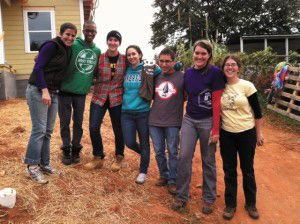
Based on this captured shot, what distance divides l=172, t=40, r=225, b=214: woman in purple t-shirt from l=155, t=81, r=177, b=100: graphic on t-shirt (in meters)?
0.16

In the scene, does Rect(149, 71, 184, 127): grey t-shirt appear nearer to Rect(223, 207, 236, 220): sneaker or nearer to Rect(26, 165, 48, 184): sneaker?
Rect(223, 207, 236, 220): sneaker

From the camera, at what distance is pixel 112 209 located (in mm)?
3473

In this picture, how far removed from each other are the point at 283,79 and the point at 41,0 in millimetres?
8384

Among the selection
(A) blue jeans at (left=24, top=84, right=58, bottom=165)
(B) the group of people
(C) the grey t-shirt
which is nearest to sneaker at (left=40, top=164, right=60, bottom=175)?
(B) the group of people

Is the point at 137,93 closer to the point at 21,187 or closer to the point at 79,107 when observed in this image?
the point at 79,107

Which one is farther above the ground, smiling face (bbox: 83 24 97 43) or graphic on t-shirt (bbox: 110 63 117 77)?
smiling face (bbox: 83 24 97 43)

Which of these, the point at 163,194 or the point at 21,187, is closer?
the point at 21,187

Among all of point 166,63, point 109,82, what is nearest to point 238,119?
point 166,63

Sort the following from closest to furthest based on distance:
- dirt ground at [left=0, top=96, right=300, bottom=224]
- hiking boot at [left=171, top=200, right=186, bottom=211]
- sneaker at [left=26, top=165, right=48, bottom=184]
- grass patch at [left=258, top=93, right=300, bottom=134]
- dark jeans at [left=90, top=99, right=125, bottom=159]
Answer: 1. dirt ground at [left=0, top=96, right=300, bottom=224]
2. sneaker at [left=26, top=165, right=48, bottom=184]
3. hiking boot at [left=171, top=200, right=186, bottom=211]
4. dark jeans at [left=90, top=99, right=125, bottom=159]
5. grass patch at [left=258, top=93, right=300, bottom=134]

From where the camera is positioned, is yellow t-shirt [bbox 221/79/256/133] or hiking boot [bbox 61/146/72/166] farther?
hiking boot [bbox 61/146/72/166]

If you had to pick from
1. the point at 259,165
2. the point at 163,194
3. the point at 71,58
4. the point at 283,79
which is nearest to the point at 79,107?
the point at 71,58

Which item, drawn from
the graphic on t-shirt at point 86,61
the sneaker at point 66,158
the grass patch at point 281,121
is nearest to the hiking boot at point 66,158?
the sneaker at point 66,158

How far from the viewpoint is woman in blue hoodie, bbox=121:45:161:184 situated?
3.81 metres

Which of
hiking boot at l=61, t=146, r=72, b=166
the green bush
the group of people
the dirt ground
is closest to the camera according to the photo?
the dirt ground
